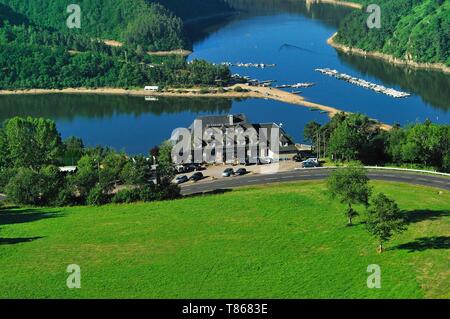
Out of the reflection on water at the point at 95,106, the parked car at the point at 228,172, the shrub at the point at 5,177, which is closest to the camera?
the shrub at the point at 5,177

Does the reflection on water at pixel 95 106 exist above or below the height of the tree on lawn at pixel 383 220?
below

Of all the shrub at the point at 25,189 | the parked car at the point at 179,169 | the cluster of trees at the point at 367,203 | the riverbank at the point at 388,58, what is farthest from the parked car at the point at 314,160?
the riverbank at the point at 388,58

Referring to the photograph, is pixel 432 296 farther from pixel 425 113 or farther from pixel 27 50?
pixel 27 50

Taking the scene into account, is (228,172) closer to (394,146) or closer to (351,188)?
(394,146)

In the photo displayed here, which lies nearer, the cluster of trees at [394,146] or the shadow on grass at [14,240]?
the shadow on grass at [14,240]

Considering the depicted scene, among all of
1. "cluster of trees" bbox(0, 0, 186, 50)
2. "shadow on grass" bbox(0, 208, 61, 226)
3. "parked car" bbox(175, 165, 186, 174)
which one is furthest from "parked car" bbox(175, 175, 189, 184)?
"cluster of trees" bbox(0, 0, 186, 50)

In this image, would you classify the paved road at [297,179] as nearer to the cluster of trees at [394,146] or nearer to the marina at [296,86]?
the cluster of trees at [394,146]

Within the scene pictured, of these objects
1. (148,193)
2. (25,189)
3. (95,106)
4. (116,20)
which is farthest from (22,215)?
(116,20)

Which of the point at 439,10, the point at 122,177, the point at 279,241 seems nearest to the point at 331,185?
the point at 279,241
